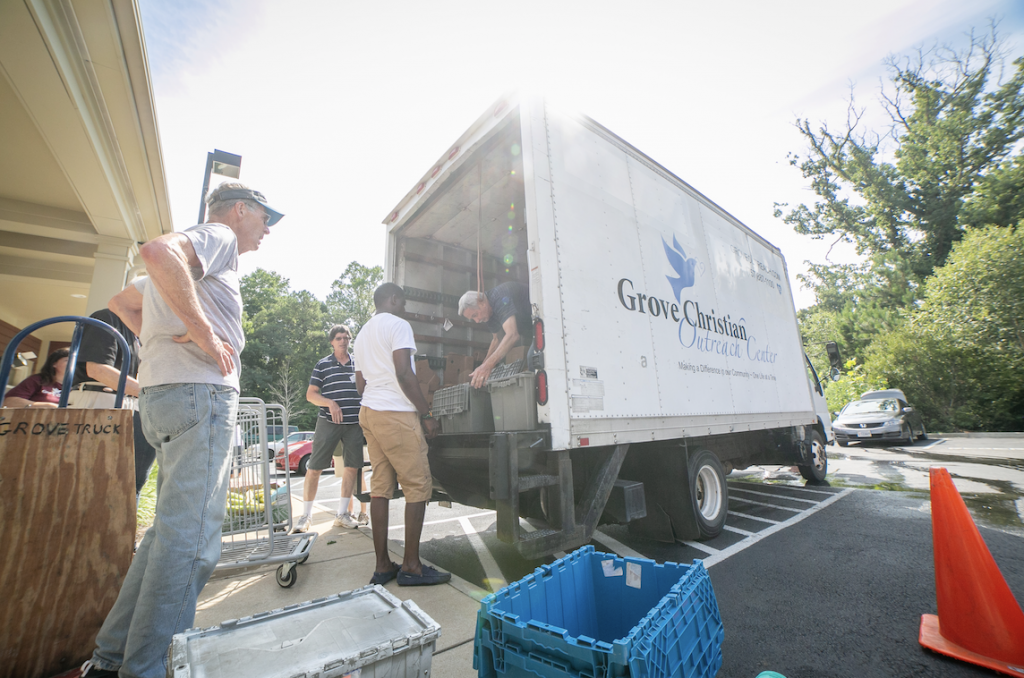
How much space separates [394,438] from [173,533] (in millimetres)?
1401

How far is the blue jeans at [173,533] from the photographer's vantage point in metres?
1.53

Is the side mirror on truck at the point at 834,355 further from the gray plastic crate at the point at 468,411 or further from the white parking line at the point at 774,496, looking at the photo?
the gray plastic crate at the point at 468,411

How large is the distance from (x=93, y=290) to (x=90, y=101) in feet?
12.2

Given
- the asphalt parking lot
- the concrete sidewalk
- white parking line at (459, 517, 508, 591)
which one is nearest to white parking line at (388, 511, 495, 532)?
the asphalt parking lot

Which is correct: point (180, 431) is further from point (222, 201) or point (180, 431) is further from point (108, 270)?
point (108, 270)

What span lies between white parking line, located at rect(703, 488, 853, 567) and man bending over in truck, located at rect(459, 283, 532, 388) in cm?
234

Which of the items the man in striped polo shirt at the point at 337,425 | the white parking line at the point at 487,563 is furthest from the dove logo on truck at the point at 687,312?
the man in striped polo shirt at the point at 337,425

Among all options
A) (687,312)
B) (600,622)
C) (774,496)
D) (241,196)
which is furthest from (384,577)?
(774,496)

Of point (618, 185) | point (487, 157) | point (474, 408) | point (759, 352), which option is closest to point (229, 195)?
point (474, 408)

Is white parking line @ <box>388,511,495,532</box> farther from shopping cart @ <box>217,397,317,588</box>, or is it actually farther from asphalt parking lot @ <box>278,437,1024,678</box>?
shopping cart @ <box>217,397,317,588</box>

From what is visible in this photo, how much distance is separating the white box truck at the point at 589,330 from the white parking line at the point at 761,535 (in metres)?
0.22

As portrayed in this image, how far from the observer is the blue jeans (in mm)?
1526

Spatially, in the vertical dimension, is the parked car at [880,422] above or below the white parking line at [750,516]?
above

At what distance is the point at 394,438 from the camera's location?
2924 millimetres
